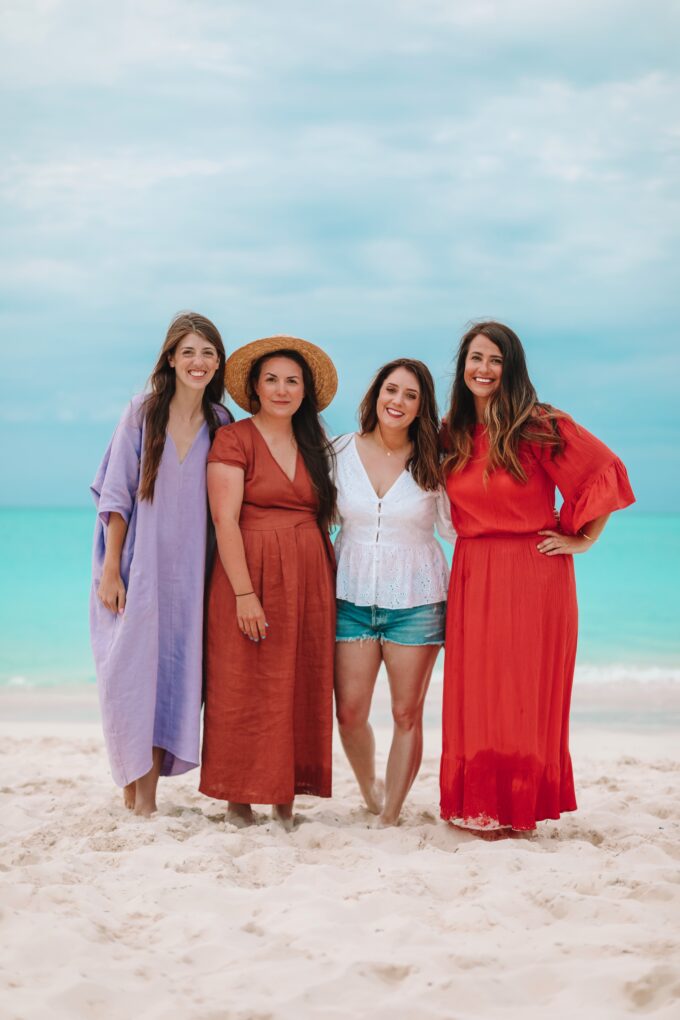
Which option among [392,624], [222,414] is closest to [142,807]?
[392,624]

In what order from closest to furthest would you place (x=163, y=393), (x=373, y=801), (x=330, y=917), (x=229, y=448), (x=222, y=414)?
1. (x=330, y=917)
2. (x=229, y=448)
3. (x=163, y=393)
4. (x=222, y=414)
5. (x=373, y=801)

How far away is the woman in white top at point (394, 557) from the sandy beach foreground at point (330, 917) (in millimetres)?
495

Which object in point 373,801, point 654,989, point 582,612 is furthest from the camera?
point 582,612

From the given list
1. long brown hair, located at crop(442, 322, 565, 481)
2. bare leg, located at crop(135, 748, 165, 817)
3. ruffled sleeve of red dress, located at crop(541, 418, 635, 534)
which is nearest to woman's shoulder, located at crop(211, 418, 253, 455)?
long brown hair, located at crop(442, 322, 565, 481)

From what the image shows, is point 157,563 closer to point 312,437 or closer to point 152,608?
point 152,608

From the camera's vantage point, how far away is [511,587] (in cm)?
373

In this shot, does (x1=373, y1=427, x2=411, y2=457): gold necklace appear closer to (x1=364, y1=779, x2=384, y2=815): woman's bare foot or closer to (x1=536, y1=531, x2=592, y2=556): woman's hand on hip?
(x1=536, y1=531, x2=592, y2=556): woman's hand on hip

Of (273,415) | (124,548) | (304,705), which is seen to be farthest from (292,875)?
(273,415)

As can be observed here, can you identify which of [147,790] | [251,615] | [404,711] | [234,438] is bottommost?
[147,790]

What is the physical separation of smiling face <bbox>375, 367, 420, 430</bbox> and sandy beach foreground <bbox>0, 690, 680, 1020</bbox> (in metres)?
1.58

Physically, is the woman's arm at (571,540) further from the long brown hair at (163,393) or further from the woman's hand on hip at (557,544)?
the long brown hair at (163,393)

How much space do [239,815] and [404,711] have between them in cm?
77

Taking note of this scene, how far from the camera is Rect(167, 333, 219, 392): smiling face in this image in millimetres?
3844

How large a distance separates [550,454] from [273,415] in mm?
1086
